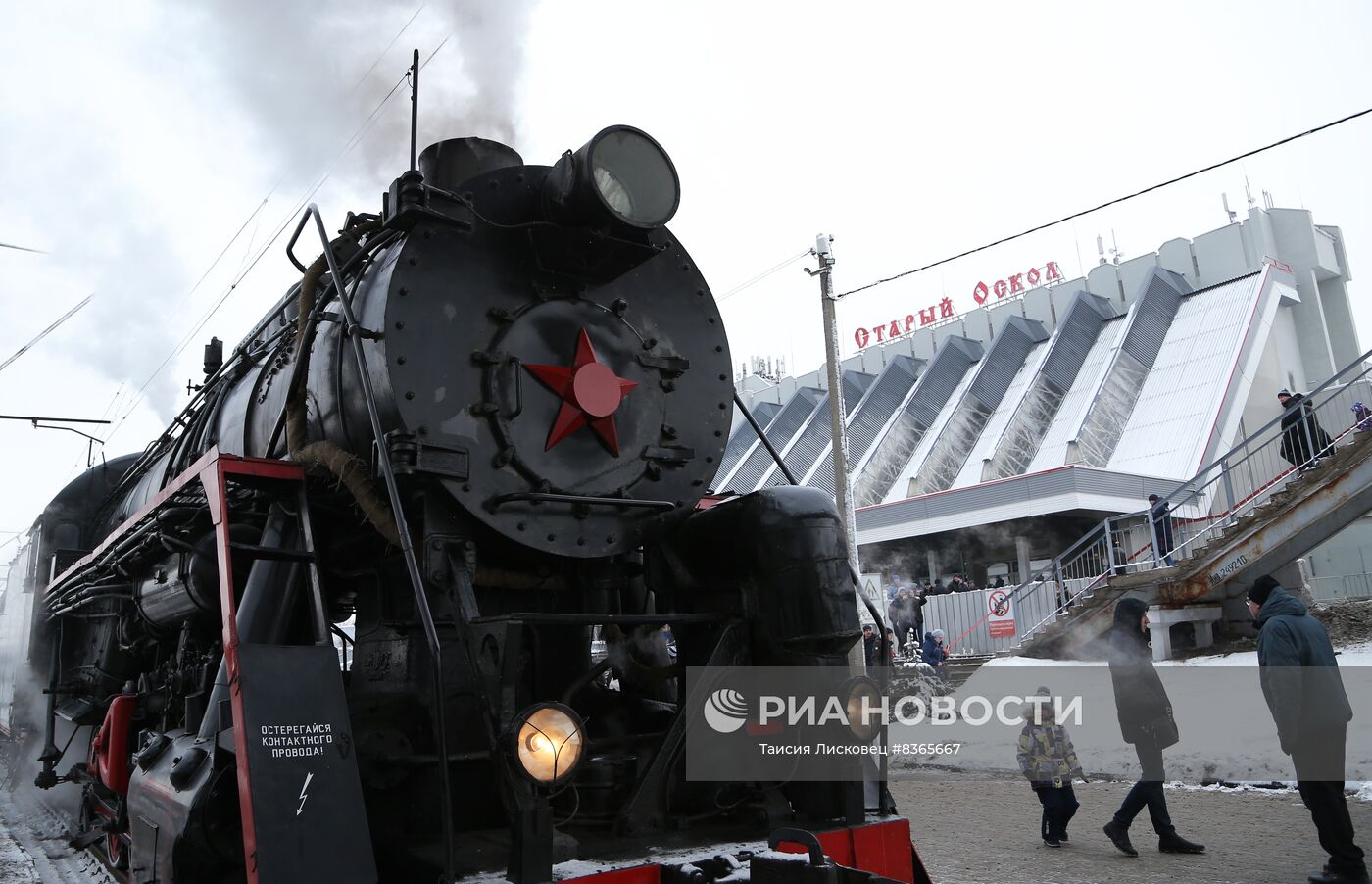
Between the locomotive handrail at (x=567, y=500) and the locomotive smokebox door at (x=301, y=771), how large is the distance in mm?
733

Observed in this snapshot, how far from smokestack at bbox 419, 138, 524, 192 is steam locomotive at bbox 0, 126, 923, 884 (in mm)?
11

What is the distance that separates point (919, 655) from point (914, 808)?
759cm

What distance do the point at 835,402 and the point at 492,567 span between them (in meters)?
9.36

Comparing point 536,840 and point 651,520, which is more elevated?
point 651,520

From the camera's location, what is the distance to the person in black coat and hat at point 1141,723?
6.04m

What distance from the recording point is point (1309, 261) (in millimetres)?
28734

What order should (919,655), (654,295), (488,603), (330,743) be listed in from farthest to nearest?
(919,655) → (654,295) → (488,603) → (330,743)

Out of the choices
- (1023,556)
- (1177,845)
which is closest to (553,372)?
(1177,845)

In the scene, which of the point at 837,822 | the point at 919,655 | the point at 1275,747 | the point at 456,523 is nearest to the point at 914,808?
the point at 1275,747

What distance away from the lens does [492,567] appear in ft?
11.5

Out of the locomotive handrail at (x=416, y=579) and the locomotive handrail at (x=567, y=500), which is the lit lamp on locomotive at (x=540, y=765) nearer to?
the locomotive handrail at (x=416, y=579)

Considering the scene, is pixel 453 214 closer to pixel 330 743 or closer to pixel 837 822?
pixel 330 743

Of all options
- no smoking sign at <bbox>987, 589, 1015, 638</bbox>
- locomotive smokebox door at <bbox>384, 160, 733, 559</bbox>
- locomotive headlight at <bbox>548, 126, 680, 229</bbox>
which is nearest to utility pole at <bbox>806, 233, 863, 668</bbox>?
no smoking sign at <bbox>987, 589, 1015, 638</bbox>

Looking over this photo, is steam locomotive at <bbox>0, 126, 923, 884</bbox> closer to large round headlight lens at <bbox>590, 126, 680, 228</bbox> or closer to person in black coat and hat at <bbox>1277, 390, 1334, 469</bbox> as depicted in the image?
large round headlight lens at <bbox>590, 126, 680, 228</bbox>
